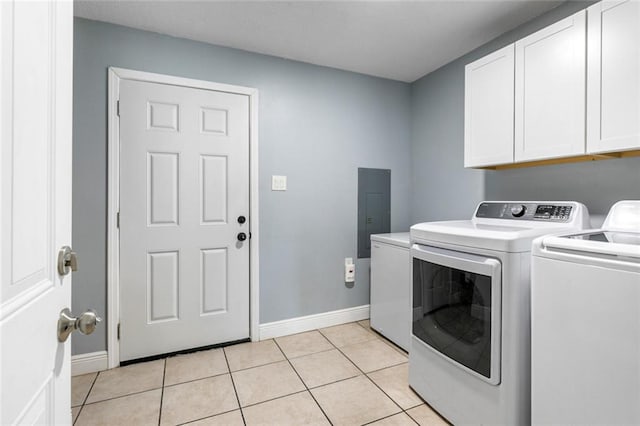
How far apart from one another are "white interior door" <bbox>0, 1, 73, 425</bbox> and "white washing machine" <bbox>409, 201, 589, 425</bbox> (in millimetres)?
1530

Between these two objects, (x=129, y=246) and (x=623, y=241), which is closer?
(x=623, y=241)

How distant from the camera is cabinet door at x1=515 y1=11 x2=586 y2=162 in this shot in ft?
5.27

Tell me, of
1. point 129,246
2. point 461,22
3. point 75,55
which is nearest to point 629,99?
point 461,22

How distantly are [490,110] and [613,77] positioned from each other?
635 millimetres

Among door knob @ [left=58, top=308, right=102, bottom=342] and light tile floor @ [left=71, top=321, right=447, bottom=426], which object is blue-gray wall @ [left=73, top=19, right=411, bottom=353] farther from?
door knob @ [left=58, top=308, right=102, bottom=342]

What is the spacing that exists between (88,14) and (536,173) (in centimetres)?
314

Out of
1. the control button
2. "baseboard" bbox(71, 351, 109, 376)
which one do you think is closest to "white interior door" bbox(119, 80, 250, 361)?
"baseboard" bbox(71, 351, 109, 376)

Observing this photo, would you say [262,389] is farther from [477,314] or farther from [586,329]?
[586,329]

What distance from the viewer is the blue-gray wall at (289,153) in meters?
2.12

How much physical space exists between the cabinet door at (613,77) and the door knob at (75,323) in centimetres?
212

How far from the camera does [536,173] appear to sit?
2.12 meters

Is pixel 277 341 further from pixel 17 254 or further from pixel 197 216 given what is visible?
pixel 17 254

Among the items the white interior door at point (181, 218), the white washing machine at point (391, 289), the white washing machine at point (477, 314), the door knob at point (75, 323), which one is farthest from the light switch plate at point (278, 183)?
the door knob at point (75, 323)

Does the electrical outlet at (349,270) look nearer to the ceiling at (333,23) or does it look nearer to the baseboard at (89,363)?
the ceiling at (333,23)
